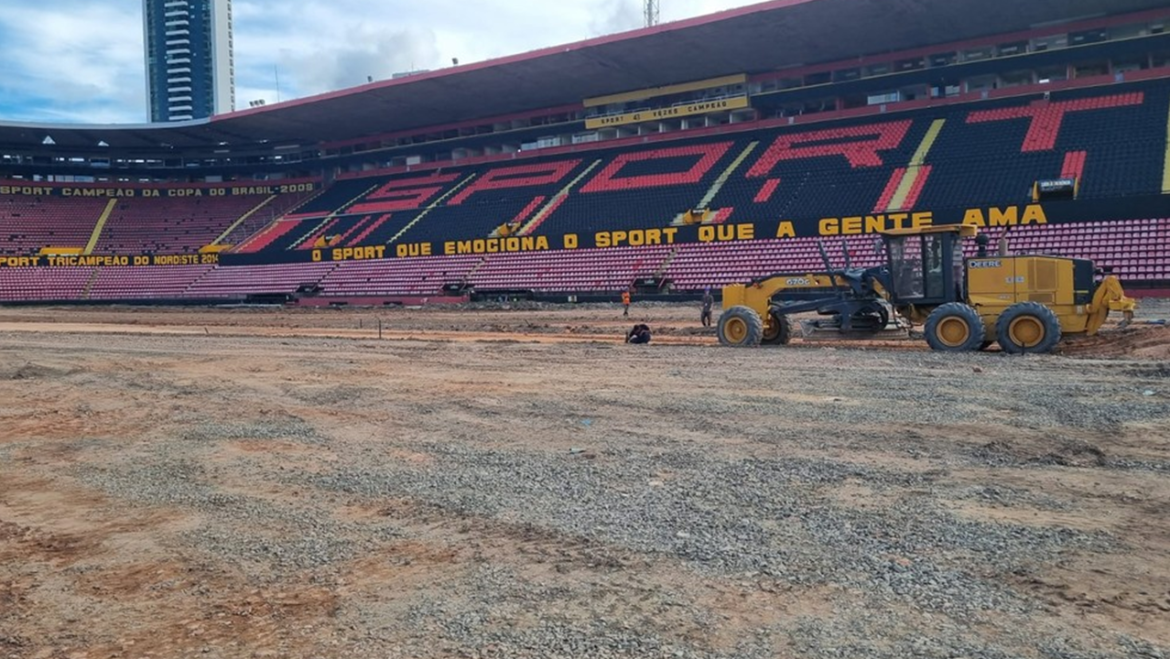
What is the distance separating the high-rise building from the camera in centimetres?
12988

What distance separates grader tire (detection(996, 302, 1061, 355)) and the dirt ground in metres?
1.81

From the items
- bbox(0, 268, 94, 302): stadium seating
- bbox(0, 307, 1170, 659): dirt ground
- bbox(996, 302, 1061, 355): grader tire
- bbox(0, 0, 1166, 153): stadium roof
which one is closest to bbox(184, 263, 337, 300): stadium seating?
bbox(0, 268, 94, 302): stadium seating

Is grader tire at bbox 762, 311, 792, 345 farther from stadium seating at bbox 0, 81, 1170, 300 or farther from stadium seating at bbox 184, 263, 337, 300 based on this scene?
stadium seating at bbox 184, 263, 337, 300

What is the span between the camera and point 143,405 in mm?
10812

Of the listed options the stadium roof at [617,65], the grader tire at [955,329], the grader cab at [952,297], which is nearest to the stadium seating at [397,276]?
the stadium roof at [617,65]

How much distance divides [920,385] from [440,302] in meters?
30.5

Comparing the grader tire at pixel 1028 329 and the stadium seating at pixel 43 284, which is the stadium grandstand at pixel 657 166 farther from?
the grader tire at pixel 1028 329

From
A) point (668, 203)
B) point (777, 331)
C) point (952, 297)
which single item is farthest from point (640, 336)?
point (668, 203)

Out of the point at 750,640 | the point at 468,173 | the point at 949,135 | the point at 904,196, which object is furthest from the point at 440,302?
the point at 750,640

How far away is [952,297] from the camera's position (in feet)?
47.7

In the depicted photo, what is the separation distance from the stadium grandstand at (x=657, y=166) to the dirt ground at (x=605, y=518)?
22.0 m

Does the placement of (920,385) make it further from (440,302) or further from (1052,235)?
(440,302)

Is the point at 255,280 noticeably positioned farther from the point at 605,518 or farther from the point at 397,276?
the point at 605,518

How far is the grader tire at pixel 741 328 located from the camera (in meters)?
16.2
